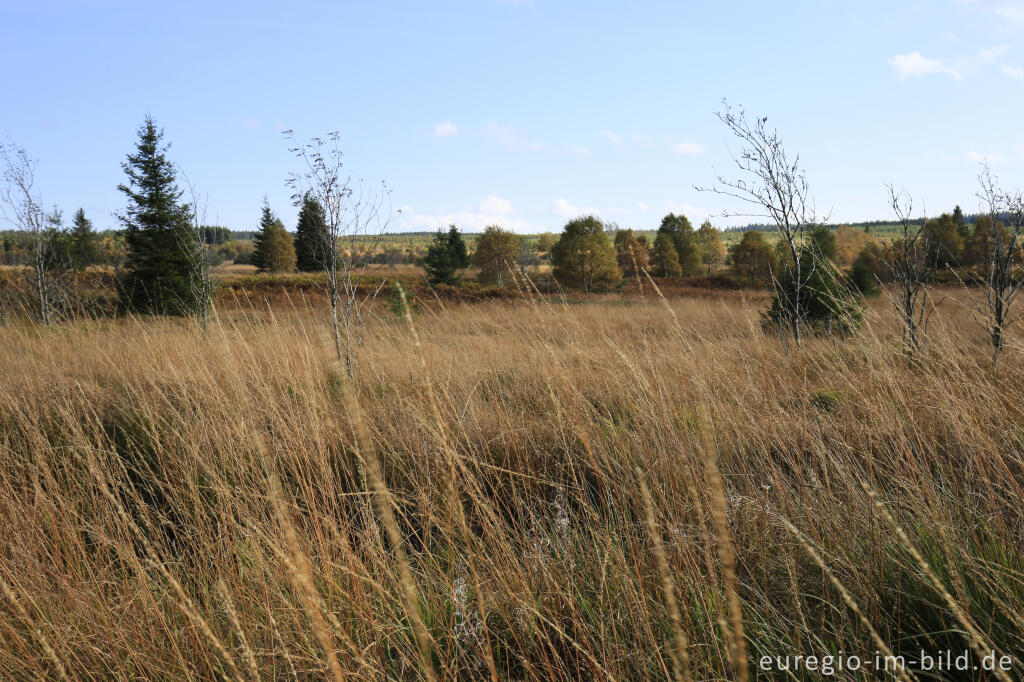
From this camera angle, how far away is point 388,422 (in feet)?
10.3

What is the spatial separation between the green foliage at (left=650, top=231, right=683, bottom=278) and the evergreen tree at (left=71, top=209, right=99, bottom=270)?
30678 mm

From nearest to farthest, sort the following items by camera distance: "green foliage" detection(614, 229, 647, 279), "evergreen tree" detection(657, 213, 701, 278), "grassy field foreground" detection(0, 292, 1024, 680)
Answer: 1. "grassy field foreground" detection(0, 292, 1024, 680)
2. "green foliage" detection(614, 229, 647, 279)
3. "evergreen tree" detection(657, 213, 701, 278)

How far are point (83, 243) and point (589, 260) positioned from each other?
28510mm

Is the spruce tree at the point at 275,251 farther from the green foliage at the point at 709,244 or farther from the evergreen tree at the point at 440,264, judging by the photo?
the green foliage at the point at 709,244

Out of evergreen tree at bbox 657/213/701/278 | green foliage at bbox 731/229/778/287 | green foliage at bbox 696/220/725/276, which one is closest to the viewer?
green foliage at bbox 731/229/778/287

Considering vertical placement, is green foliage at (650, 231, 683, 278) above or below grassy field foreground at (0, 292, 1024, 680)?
above

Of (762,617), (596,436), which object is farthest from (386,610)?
(596,436)

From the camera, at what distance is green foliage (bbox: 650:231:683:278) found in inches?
1224

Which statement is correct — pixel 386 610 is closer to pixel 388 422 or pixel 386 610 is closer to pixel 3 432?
pixel 388 422

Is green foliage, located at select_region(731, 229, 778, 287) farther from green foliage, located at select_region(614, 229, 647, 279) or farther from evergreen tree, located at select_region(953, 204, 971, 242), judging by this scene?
evergreen tree, located at select_region(953, 204, 971, 242)

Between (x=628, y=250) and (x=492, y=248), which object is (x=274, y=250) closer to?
(x=492, y=248)

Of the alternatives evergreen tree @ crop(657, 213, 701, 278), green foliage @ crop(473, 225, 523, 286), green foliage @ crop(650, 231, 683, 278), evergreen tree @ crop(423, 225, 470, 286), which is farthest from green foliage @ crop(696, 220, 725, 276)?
evergreen tree @ crop(423, 225, 470, 286)

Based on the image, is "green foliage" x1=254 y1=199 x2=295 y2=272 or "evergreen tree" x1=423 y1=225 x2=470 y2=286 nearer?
"evergreen tree" x1=423 y1=225 x2=470 y2=286

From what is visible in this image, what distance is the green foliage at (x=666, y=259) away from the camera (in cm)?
3109
